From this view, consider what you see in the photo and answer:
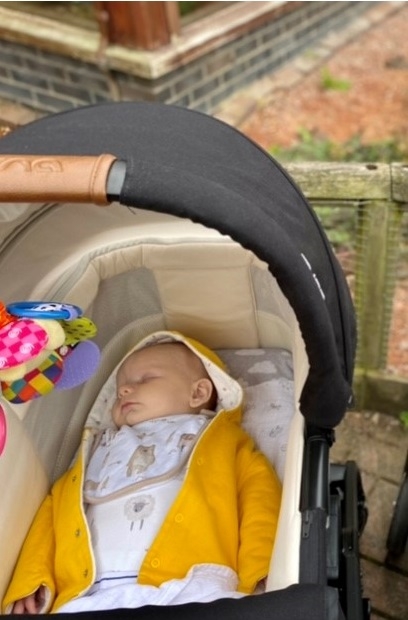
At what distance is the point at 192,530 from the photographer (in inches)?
59.8

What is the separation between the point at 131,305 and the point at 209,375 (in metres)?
0.31

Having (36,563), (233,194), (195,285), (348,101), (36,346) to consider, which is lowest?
(348,101)

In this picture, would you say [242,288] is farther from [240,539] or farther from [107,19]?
[107,19]

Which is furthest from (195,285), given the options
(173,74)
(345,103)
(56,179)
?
(345,103)

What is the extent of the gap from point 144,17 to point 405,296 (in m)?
1.76

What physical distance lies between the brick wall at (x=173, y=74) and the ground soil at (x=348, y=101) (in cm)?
21

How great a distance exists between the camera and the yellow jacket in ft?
4.85

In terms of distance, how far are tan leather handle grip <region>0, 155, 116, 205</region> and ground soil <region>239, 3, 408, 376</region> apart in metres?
2.78

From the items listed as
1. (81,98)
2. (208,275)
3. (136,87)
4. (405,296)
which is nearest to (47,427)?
(208,275)

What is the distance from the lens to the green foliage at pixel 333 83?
4188 millimetres

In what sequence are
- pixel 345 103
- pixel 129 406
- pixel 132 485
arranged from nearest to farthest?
1. pixel 132 485
2. pixel 129 406
3. pixel 345 103

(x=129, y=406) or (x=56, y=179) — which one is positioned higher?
(x=56, y=179)

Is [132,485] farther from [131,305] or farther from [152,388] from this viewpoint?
[131,305]

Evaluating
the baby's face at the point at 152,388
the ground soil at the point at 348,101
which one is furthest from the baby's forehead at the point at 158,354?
the ground soil at the point at 348,101
